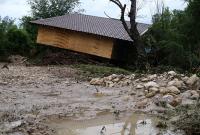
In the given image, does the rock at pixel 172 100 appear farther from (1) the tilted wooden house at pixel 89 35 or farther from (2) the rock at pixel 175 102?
(1) the tilted wooden house at pixel 89 35

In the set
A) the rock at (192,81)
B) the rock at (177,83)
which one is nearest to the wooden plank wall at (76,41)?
the rock at (192,81)

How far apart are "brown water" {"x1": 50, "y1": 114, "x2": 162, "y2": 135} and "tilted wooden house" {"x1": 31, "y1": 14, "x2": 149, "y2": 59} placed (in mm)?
19987

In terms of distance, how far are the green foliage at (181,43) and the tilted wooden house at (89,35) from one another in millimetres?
1425

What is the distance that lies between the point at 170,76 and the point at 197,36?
16302mm

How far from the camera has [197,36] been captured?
2998 centimetres

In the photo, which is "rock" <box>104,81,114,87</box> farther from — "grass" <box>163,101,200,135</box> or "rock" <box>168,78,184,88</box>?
"grass" <box>163,101,200,135</box>

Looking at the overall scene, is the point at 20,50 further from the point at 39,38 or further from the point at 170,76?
the point at 170,76

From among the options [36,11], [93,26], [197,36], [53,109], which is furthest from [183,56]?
[36,11]

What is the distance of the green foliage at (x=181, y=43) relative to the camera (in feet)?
92.6

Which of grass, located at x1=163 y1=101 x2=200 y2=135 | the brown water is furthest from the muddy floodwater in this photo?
grass, located at x1=163 y1=101 x2=200 y2=135

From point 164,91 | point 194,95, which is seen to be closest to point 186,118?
point 194,95

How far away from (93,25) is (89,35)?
1.65m

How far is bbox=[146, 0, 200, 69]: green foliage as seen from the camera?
28234 millimetres

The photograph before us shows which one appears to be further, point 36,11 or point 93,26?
point 36,11
